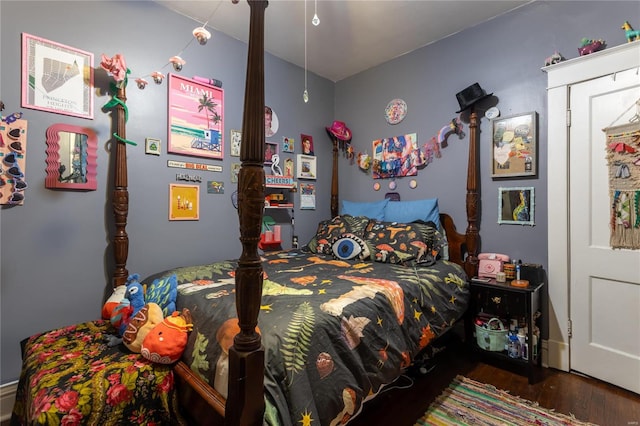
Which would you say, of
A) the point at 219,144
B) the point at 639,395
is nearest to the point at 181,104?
the point at 219,144

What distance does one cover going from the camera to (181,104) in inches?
91.0

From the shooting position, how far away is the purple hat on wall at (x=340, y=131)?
3.26 m

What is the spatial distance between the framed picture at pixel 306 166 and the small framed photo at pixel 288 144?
0.11 m

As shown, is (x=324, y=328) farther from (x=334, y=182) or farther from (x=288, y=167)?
(x=334, y=182)

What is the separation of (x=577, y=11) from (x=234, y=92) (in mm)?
2623

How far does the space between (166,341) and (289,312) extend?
549 mm

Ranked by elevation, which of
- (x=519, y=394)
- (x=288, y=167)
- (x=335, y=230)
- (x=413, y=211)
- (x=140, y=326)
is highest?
(x=288, y=167)

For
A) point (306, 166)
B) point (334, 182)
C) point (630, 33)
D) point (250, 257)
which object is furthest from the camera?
point (334, 182)

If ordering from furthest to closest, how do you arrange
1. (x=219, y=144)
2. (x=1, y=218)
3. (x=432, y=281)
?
(x=219, y=144), (x=432, y=281), (x=1, y=218)

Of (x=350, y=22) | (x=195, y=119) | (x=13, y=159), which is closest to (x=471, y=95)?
(x=350, y=22)

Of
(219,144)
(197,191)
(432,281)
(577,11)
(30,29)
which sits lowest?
(432,281)

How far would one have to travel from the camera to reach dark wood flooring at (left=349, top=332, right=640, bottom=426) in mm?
1555

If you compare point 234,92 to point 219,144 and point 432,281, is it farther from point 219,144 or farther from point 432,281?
point 432,281

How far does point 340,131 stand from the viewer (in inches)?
129
